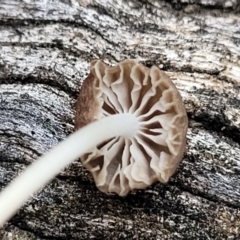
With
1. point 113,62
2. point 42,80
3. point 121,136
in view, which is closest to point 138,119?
point 121,136

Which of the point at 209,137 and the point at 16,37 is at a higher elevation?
the point at 16,37

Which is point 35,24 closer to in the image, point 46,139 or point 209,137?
point 46,139

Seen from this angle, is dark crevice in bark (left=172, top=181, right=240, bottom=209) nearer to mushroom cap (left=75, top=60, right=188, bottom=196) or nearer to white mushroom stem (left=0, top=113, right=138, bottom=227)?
mushroom cap (left=75, top=60, right=188, bottom=196)

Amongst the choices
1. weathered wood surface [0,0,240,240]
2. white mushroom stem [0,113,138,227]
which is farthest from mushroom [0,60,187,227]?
weathered wood surface [0,0,240,240]

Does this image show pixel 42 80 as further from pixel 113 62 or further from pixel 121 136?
pixel 121 136

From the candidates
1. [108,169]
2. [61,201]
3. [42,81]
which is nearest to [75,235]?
[61,201]

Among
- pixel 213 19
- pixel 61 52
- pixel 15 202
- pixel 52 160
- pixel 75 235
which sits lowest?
pixel 75 235
